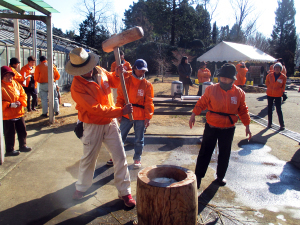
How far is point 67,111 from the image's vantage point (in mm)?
9109

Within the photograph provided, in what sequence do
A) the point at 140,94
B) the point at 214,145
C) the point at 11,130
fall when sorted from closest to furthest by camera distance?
the point at 214,145
the point at 140,94
the point at 11,130

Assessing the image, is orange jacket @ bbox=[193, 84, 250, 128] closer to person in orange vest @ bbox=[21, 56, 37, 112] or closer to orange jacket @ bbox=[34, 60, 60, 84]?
orange jacket @ bbox=[34, 60, 60, 84]

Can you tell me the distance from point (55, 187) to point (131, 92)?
190 centimetres

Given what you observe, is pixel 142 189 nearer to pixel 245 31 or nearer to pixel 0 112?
pixel 0 112

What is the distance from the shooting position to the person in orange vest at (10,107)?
15.0 feet

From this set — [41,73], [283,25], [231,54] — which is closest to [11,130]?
[41,73]

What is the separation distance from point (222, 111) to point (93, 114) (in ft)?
5.91

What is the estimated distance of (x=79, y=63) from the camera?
3.10m

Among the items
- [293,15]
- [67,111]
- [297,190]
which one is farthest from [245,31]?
[297,190]

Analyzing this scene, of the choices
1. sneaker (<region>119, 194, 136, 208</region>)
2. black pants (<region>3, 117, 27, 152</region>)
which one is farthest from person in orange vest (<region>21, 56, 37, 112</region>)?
sneaker (<region>119, 194, 136, 208</region>)

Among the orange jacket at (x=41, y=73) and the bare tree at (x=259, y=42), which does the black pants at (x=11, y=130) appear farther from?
the bare tree at (x=259, y=42)

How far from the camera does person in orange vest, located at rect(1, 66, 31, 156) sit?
4.57 m

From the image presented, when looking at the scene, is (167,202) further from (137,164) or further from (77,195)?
(137,164)

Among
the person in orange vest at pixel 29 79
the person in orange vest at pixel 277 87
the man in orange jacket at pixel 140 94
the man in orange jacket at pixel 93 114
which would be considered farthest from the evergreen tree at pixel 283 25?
the man in orange jacket at pixel 93 114
